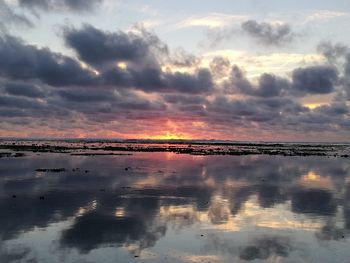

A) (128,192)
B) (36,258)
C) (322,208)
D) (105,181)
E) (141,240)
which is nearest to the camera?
(36,258)

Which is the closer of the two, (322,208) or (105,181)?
(322,208)

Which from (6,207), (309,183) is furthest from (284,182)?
(6,207)

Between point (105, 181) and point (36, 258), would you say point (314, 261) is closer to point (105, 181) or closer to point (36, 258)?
point (36, 258)

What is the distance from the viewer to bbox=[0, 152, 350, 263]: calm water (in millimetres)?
17031

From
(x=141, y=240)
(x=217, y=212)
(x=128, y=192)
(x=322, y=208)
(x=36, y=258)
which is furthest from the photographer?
(x=128, y=192)

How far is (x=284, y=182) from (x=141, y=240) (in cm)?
2695

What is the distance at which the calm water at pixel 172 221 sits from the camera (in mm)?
17031

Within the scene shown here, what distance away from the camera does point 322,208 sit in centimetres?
2747

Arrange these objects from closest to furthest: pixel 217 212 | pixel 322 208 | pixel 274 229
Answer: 1. pixel 274 229
2. pixel 217 212
3. pixel 322 208

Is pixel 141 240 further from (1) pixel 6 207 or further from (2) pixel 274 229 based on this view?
(1) pixel 6 207

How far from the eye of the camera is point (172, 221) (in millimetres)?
→ 23031

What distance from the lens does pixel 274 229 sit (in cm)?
2144

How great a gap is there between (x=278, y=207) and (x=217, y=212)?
4741mm

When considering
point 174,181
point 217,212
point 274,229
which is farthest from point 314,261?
point 174,181
